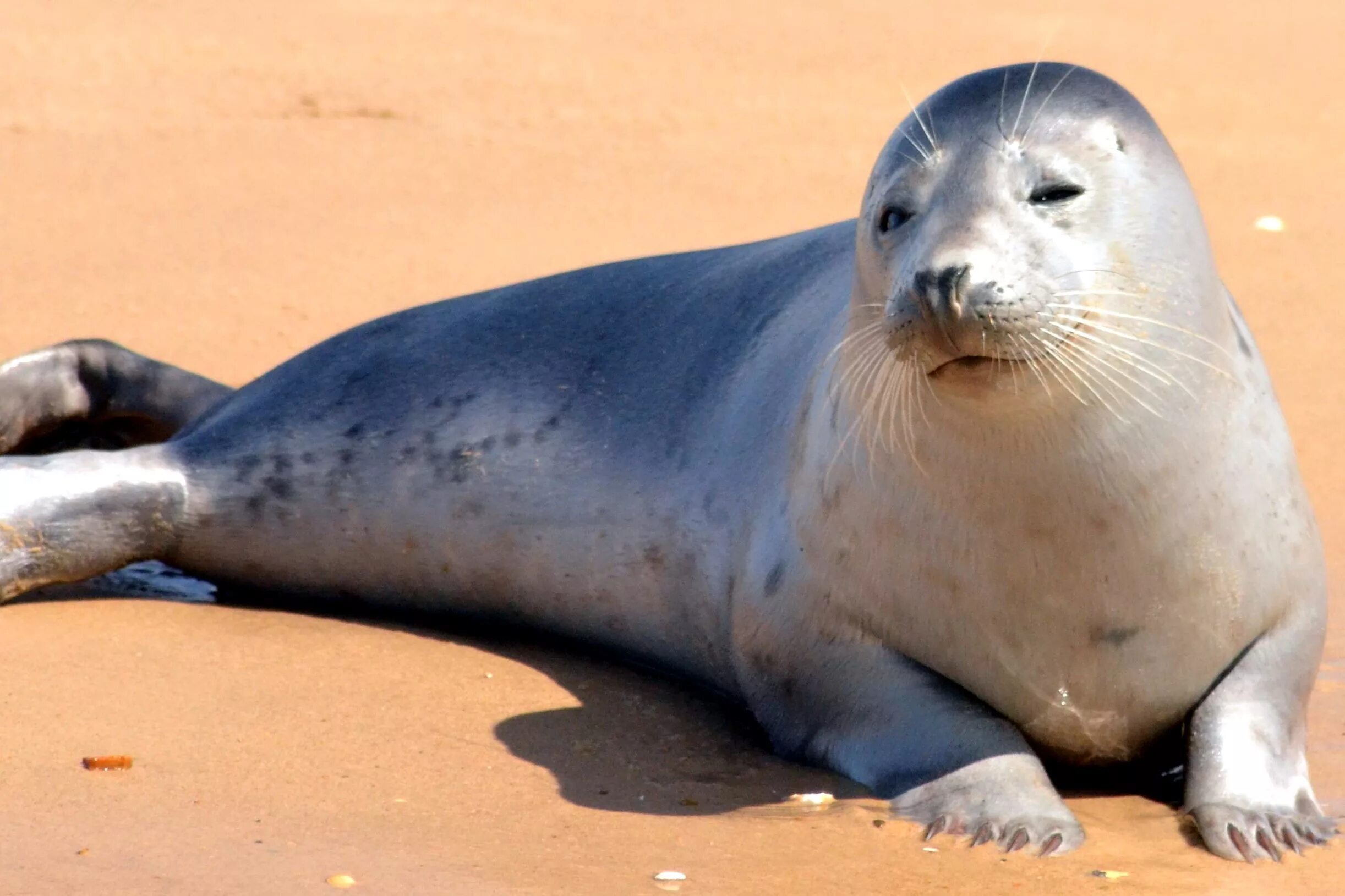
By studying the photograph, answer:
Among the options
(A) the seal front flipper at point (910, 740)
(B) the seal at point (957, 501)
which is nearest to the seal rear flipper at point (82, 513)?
(B) the seal at point (957, 501)

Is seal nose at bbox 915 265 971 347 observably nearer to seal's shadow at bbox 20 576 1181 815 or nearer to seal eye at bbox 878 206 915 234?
seal eye at bbox 878 206 915 234

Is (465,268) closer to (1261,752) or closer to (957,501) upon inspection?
(957,501)

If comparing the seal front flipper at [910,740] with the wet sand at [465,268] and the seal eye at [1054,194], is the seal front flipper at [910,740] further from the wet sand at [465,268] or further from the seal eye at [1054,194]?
the seal eye at [1054,194]

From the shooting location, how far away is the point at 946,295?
2922 mm

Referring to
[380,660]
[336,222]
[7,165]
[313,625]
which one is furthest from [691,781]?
[7,165]

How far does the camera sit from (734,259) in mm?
4672

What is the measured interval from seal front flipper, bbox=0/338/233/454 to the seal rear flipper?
0.41 meters

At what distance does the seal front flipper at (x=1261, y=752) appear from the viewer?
3131 mm

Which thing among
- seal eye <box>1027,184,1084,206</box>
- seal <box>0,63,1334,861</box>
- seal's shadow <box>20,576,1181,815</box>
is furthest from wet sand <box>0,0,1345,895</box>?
seal eye <box>1027,184,1084,206</box>

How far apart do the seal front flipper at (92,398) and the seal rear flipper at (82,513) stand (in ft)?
1.34

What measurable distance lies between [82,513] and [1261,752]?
103 inches

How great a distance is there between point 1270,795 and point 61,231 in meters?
5.61

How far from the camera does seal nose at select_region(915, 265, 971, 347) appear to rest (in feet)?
9.56

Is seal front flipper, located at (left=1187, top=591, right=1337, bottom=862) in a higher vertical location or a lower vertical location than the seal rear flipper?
lower
